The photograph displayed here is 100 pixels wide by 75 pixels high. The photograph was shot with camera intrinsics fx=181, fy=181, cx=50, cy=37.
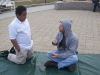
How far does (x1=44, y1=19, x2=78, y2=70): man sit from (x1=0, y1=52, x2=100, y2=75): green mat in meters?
0.14

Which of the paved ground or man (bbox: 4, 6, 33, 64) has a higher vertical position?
man (bbox: 4, 6, 33, 64)

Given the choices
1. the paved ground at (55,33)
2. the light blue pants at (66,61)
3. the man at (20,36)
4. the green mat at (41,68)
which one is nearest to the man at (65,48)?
the light blue pants at (66,61)

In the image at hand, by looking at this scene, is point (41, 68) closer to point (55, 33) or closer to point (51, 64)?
point (51, 64)

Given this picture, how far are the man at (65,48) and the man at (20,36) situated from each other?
0.53m

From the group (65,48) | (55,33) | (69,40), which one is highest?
(69,40)

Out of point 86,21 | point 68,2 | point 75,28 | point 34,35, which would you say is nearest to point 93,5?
point 68,2

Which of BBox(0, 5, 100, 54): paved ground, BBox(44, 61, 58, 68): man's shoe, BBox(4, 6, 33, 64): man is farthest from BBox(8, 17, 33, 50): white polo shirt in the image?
BBox(0, 5, 100, 54): paved ground

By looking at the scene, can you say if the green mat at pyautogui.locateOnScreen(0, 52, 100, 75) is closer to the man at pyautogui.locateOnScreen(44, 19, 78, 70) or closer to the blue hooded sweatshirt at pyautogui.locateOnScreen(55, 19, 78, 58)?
the man at pyautogui.locateOnScreen(44, 19, 78, 70)

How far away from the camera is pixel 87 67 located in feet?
12.3

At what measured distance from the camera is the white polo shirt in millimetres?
3523

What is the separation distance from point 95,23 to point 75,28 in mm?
1274

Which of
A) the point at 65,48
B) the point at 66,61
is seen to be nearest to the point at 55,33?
the point at 65,48

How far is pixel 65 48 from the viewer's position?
11.9 ft

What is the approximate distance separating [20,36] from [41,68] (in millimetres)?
784
